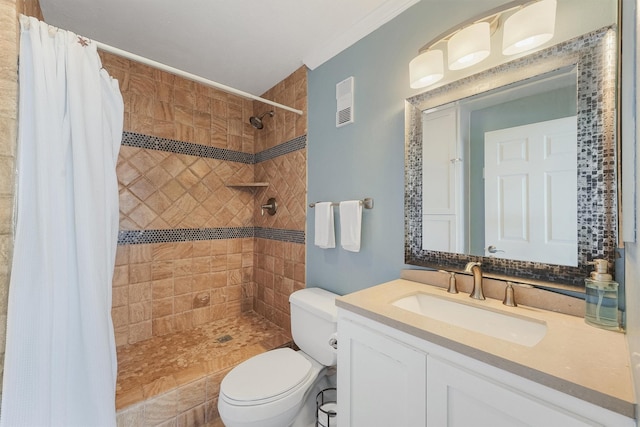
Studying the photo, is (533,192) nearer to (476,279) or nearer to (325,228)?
(476,279)

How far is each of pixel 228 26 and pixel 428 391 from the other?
2.05 m

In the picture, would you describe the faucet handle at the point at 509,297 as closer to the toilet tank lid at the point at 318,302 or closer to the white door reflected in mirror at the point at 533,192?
the white door reflected in mirror at the point at 533,192

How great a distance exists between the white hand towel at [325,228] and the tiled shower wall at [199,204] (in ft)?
0.97

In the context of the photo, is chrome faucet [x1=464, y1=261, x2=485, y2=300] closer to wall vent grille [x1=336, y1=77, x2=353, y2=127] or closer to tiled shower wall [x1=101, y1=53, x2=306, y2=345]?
wall vent grille [x1=336, y1=77, x2=353, y2=127]

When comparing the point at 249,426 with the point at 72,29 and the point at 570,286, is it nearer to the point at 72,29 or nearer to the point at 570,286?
the point at 570,286

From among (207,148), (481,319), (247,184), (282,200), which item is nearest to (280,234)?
(282,200)

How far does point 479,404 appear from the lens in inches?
25.1

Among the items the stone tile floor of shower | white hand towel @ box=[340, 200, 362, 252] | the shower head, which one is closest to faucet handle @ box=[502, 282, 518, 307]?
white hand towel @ box=[340, 200, 362, 252]

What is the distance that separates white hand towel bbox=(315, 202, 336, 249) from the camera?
170cm

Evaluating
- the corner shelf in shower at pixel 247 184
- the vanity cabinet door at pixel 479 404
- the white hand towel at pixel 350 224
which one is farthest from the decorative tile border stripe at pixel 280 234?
the vanity cabinet door at pixel 479 404

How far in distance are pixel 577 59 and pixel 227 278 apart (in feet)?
8.46

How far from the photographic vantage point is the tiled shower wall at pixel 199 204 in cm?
195

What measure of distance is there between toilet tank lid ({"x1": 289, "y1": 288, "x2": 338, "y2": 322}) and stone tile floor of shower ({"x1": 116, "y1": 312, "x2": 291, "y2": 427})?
0.56 meters

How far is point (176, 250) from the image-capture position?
2.15m
